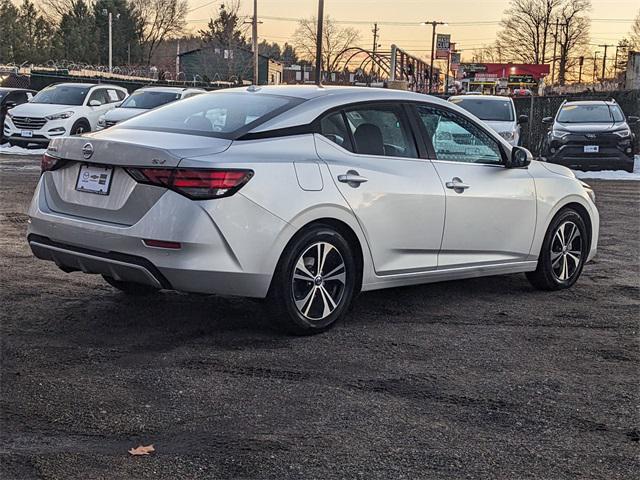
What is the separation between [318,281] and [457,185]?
1.42 m

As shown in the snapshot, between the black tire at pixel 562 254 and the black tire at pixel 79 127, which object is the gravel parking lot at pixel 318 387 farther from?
the black tire at pixel 79 127

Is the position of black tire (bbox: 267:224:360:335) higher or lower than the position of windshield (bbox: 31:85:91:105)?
lower

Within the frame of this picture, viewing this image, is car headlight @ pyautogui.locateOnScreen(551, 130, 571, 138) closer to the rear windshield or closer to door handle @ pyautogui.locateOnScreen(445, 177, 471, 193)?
door handle @ pyautogui.locateOnScreen(445, 177, 471, 193)

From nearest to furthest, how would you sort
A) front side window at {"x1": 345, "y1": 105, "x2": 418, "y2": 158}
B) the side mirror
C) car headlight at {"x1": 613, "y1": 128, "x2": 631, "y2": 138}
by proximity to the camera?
1. front side window at {"x1": 345, "y1": 105, "x2": 418, "y2": 158}
2. the side mirror
3. car headlight at {"x1": 613, "y1": 128, "x2": 631, "y2": 138}

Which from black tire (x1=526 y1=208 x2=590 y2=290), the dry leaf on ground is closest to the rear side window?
black tire (x1=526 y1=208 x2=590 y2=290)

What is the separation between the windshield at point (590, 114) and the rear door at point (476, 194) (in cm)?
1497

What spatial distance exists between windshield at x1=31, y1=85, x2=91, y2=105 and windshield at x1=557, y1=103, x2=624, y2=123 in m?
12.0

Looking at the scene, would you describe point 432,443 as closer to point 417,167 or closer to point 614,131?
A: point 417,167

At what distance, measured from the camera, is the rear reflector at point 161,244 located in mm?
5039

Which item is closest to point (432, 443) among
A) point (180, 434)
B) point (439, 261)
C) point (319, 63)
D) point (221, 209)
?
point (180, 434)

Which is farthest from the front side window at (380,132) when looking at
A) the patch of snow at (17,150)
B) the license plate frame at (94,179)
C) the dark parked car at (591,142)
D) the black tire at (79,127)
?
the black tire at (79,127)

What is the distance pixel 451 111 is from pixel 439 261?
118 cm

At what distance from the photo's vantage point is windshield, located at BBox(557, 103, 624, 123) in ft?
69.3

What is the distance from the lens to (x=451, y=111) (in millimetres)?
6707
